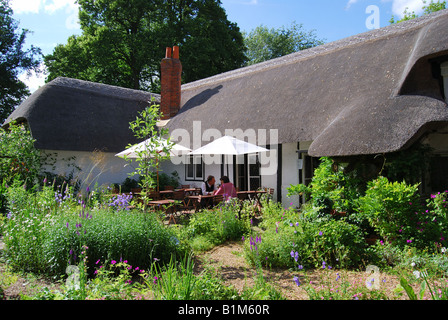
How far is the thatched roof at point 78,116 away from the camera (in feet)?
38.8

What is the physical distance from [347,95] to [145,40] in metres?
18.6

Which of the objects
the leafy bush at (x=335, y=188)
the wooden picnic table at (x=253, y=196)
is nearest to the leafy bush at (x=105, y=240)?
the leafy bush at (x=335, y=188)

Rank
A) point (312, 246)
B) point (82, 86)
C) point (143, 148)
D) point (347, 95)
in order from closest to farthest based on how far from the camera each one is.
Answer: point (312, 246) < point (347, 95) < point (143, 148) < point (82, 86)

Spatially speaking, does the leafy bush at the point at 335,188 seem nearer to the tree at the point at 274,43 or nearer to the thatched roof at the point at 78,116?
the thatched roof at the point at 78,116

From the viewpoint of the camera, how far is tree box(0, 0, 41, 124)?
76.8 feet

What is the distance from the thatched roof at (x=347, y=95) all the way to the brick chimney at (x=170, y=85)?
100cm

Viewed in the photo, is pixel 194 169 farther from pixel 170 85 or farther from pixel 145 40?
pixel 145 40

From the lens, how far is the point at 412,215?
16.9 ft

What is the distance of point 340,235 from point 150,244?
2.72 m

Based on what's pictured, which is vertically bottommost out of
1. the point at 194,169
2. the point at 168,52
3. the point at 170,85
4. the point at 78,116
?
the point at 194,169

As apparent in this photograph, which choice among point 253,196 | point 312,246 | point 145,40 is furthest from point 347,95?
point 145,40

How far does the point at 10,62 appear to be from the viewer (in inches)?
934

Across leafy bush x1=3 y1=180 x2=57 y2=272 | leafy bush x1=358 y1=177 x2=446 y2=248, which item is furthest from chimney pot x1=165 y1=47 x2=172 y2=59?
leafy bush x1=358 y1=177 x2=446 y2=248

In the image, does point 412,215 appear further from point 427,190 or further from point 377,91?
point 377,91
